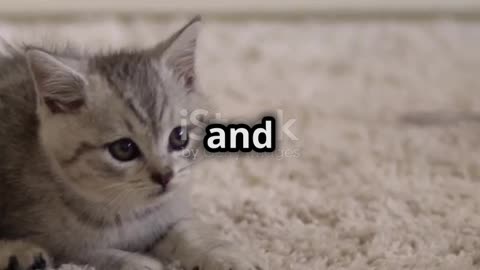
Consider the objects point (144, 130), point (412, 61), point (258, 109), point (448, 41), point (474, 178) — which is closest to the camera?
point (144, 130)

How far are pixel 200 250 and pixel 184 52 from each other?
1.01ft

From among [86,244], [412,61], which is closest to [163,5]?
[412,61]

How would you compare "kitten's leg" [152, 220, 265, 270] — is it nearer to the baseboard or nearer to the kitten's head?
the kitten's head

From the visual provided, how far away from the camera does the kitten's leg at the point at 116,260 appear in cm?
109

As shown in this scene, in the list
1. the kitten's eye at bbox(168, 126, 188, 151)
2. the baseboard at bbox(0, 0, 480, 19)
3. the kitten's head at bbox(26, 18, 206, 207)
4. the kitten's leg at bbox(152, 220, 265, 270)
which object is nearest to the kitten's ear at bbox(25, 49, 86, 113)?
the kitten's head at bbox(26, 18, 206, 207)

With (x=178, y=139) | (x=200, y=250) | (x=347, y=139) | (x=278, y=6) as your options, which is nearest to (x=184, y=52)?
(x=178, y=139)

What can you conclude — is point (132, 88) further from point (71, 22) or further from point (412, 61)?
point (71, 22)

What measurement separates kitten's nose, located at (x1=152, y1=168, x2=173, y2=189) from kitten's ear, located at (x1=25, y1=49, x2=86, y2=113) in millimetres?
155

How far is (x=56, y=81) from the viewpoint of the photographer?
1.09m

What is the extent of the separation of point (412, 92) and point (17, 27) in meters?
1.34

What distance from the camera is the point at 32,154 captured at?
116cm

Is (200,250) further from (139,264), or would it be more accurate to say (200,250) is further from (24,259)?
(24,259)

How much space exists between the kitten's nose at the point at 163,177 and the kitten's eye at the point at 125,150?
0.13 feet

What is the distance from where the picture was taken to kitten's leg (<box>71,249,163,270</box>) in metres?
1.09
